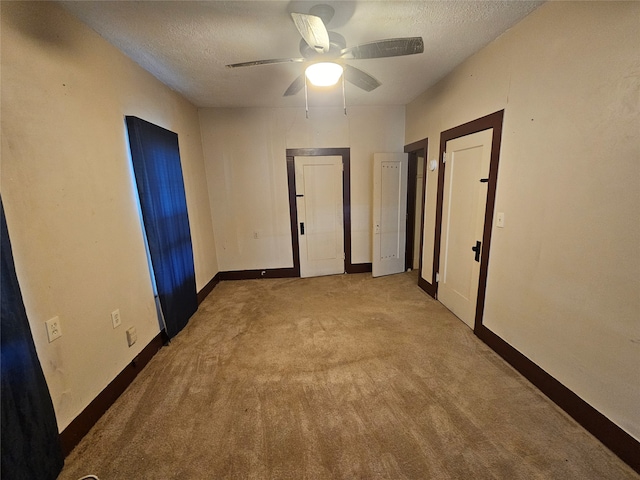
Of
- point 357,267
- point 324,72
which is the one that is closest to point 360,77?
point 324,72

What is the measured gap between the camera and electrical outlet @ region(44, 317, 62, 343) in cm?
137

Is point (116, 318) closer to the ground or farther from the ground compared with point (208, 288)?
farther from the ground

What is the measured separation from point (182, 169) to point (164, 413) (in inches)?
96.8

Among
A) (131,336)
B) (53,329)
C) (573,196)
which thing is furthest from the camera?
(131,336)

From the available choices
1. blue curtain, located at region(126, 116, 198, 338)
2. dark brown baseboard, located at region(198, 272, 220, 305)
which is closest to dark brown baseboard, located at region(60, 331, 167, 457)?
blue curtain, located at region(126, 116, 198, 338)

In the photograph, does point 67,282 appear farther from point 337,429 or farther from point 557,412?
point 557,412

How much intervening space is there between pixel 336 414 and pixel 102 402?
154 cm

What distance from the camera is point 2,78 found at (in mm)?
1209

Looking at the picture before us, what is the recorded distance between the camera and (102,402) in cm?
170

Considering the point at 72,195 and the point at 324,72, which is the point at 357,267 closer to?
the point at 324,72

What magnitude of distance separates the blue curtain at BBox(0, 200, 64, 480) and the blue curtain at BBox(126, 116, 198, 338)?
1.08 m

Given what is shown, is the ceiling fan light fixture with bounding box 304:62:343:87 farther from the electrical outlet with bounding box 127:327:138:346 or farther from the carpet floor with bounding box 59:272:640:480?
the electrical outlet with bounding box 127:327:138:346

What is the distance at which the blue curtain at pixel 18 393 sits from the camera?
1.10 m

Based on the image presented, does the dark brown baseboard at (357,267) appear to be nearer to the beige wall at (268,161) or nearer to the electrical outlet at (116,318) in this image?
the beige wall at (268,161)
